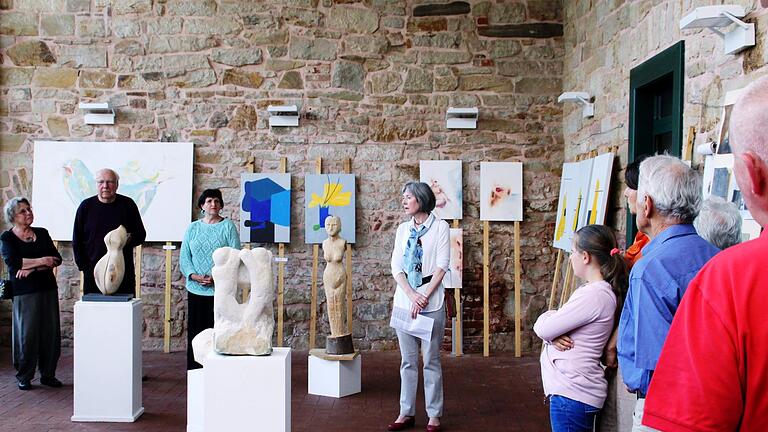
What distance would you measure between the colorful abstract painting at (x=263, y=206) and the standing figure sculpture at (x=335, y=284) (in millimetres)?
1957

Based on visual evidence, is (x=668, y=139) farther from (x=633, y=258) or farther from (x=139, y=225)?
(x=139, y=225)

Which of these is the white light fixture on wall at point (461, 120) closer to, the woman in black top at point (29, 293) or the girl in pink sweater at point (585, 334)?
the woman in black top at point (29, 293)

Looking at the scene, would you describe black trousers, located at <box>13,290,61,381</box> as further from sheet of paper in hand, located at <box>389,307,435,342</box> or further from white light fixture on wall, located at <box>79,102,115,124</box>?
sheet of paper in hand, located at <box>389,307,435,342</box>

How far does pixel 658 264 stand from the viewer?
253 cm

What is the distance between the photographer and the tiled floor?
17.9 feet

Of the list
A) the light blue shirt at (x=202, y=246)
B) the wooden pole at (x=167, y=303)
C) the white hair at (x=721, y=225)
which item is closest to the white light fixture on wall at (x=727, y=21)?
the white hair at (x=721, y=225)

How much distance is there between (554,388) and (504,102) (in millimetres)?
5472

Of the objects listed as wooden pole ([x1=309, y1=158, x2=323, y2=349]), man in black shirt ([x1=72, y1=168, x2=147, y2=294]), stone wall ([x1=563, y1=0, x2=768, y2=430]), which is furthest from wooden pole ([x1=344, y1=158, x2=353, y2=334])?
man in black shirt ([x1=72, y1=168, x2=147, y2=294])

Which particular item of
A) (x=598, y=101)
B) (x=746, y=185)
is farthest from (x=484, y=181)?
(x=746, y=185)

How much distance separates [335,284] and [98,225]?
1.96 meters

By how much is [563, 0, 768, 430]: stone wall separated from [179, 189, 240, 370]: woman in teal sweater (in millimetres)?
3244

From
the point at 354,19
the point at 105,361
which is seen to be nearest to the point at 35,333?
the point at 105,361

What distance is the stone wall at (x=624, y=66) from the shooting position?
13.3 ft

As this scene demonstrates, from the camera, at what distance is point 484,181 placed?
8.23 metres
